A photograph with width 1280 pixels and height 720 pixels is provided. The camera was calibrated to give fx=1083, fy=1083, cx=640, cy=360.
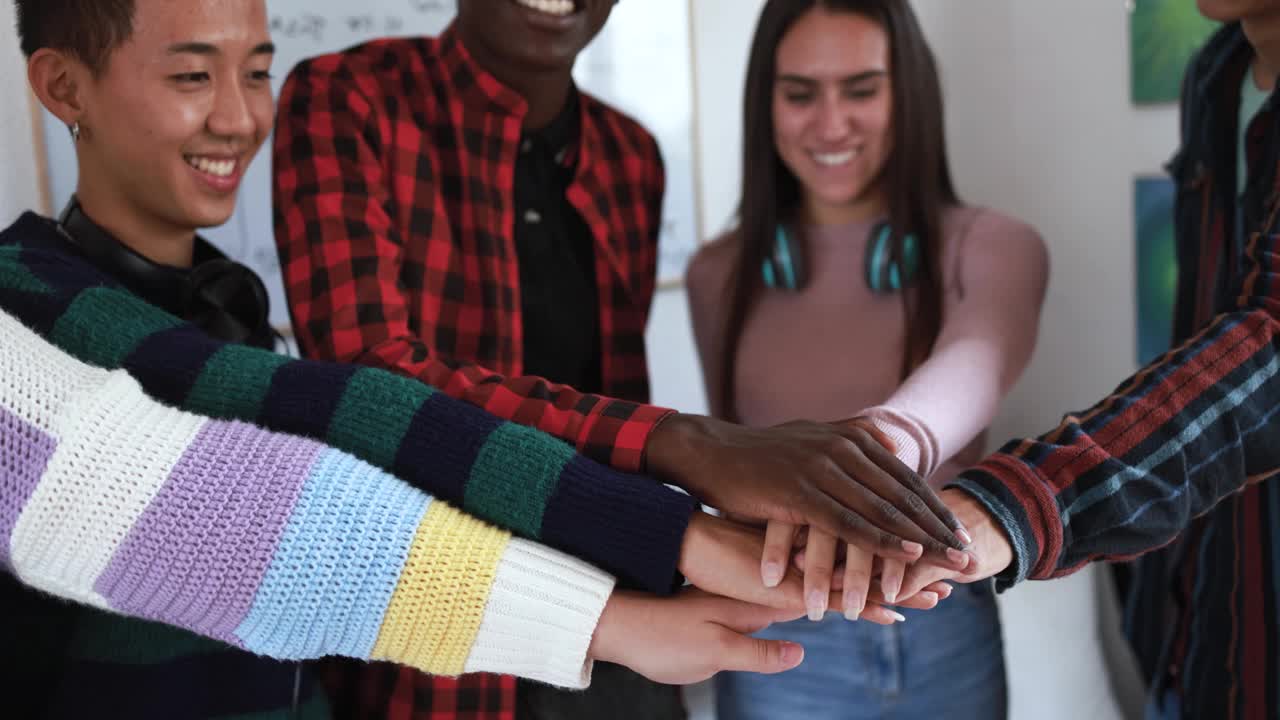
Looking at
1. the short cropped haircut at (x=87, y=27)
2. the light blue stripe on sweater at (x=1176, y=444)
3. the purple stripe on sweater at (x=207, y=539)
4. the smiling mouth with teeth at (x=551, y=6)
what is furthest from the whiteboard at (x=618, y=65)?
the light blue stripe on sweater at (x=1176, y=444)

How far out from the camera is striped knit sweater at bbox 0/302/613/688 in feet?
2.52

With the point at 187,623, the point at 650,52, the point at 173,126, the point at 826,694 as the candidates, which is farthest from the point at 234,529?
the point at 650,52

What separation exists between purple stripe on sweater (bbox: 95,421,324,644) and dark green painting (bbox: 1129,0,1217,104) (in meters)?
1.92

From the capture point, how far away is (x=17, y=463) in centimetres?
76

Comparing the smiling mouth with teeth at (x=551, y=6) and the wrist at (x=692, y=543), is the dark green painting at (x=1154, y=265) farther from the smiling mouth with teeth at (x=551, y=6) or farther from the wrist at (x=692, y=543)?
the wrist at (x=692, y=543)

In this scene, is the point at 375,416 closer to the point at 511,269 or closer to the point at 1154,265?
the point at 511,269

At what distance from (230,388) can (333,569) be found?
0.60ft

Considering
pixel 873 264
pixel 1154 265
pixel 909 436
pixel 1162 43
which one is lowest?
pixel 1154 265

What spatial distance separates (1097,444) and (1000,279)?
0.38 metres

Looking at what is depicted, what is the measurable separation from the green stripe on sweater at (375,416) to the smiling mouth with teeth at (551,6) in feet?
1.74

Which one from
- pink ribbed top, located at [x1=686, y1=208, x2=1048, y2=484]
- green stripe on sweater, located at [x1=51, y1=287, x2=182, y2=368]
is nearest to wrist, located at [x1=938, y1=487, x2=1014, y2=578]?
pink ribbed top, located at [x1=686, y1=208, x2=1048, y2=484]

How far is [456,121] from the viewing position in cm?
124

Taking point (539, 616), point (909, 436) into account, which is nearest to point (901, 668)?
point (909, 436)

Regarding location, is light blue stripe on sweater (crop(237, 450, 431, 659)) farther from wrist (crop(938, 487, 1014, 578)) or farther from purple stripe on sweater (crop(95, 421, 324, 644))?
wrist (crop(938, 487, 1014, 578))
